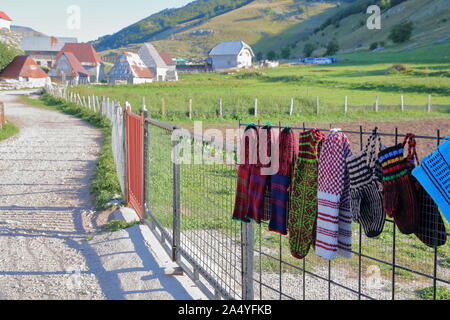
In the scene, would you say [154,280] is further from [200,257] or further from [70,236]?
[70,236]

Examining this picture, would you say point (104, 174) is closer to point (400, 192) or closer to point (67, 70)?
point (400, 192)

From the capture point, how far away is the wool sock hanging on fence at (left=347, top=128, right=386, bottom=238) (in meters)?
2.94

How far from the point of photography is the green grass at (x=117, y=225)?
25.4 ft

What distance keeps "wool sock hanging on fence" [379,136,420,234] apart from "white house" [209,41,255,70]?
4278 inches

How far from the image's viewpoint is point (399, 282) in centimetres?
583

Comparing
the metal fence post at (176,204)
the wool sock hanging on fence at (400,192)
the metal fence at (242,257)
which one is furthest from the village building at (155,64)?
the wool sock hanging on fence at (400,192)

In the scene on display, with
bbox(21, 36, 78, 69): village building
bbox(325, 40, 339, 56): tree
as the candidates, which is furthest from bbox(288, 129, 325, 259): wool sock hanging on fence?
bbox(21, 36, 78, 69): village building

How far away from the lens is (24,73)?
67.2 meters

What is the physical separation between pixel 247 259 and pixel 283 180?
0.93 m

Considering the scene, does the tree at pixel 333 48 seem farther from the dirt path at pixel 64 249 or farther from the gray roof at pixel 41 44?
the dirt path at pixel 64 249

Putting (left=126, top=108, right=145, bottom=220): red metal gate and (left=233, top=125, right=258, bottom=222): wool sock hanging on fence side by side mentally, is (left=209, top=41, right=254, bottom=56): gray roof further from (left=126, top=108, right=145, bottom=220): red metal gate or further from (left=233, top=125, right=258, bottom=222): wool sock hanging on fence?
(left=233, top=125, right=258, bottom=222): wool sock hanging on fence

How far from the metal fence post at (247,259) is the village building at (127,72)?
67157 mm

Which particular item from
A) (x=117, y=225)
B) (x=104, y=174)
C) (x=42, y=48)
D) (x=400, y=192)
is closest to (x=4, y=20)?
(x=42, y=48)
